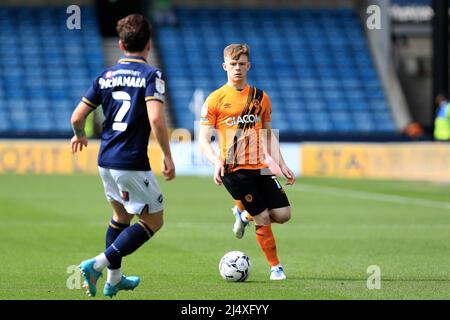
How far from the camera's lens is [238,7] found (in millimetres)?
45031

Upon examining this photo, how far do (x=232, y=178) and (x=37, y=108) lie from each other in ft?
96.6

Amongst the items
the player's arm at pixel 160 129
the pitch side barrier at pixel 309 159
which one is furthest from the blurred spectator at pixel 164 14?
the player's arm at pixel 160 129

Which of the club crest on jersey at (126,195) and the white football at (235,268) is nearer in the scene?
the club crest on jersey at (126,195)

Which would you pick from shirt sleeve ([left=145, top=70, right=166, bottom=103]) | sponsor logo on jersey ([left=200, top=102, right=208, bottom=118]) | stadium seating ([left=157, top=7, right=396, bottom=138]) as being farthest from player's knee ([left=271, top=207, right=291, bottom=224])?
stadium seating ([left=157, top=7, right=396, bottom=138])

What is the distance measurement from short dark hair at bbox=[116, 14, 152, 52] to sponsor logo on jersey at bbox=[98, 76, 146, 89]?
9.2 inches

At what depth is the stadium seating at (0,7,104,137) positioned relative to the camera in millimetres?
38406

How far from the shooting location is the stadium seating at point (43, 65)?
38406mm

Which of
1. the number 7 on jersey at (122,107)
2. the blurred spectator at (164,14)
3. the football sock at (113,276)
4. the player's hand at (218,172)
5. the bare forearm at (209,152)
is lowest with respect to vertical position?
the football sock at (113,276)

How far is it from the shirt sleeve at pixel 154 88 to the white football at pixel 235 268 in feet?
7.53

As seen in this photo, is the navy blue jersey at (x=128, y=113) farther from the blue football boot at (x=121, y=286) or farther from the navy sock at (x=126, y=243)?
the blue football boot at (x=121, y=286)

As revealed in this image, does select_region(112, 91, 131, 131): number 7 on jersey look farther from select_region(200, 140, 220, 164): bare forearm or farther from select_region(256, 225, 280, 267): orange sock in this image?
select_region(256, 225, 280, 267): orange sock

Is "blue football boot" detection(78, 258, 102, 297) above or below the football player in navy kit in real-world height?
below

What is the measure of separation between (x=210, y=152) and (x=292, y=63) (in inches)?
1308
